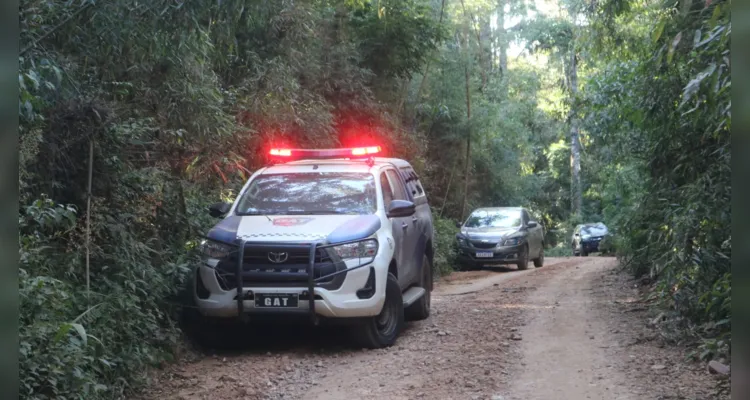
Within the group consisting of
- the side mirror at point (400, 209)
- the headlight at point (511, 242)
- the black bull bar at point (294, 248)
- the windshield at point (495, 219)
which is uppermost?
the side mirror at point (400, 209)

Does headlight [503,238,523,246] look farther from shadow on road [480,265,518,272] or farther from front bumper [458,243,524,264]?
shadow on road [480,265,518,272]

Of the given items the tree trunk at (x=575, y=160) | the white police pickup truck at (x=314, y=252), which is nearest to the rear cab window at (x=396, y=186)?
the white police pickup truck at (x=314, y=252)

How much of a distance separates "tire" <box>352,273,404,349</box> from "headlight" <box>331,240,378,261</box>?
0.48m

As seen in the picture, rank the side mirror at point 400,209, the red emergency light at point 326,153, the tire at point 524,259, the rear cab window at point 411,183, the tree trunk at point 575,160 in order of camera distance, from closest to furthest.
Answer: the side mirror at point 400,209 → the red emergency light at point 326,153 → the rear cab window at point 411,183 → the tire at point 524,259 → the tree trunk at point 575,160

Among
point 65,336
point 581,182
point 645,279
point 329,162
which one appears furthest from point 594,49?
point 581,182

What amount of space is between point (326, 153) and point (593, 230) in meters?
25.4

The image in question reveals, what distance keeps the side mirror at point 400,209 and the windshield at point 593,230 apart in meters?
25.4

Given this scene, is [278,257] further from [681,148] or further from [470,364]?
[681,148]

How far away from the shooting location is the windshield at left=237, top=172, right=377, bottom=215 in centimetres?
808

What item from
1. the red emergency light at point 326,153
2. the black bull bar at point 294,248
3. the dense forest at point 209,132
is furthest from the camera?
the red emergency light at point 326,153

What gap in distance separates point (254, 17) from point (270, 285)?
2.55m

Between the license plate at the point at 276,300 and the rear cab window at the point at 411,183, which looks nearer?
the license plate at the point at 276,300

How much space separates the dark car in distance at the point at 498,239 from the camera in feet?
62.0

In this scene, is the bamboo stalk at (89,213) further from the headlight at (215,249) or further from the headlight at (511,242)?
the headlight at (511,242)
